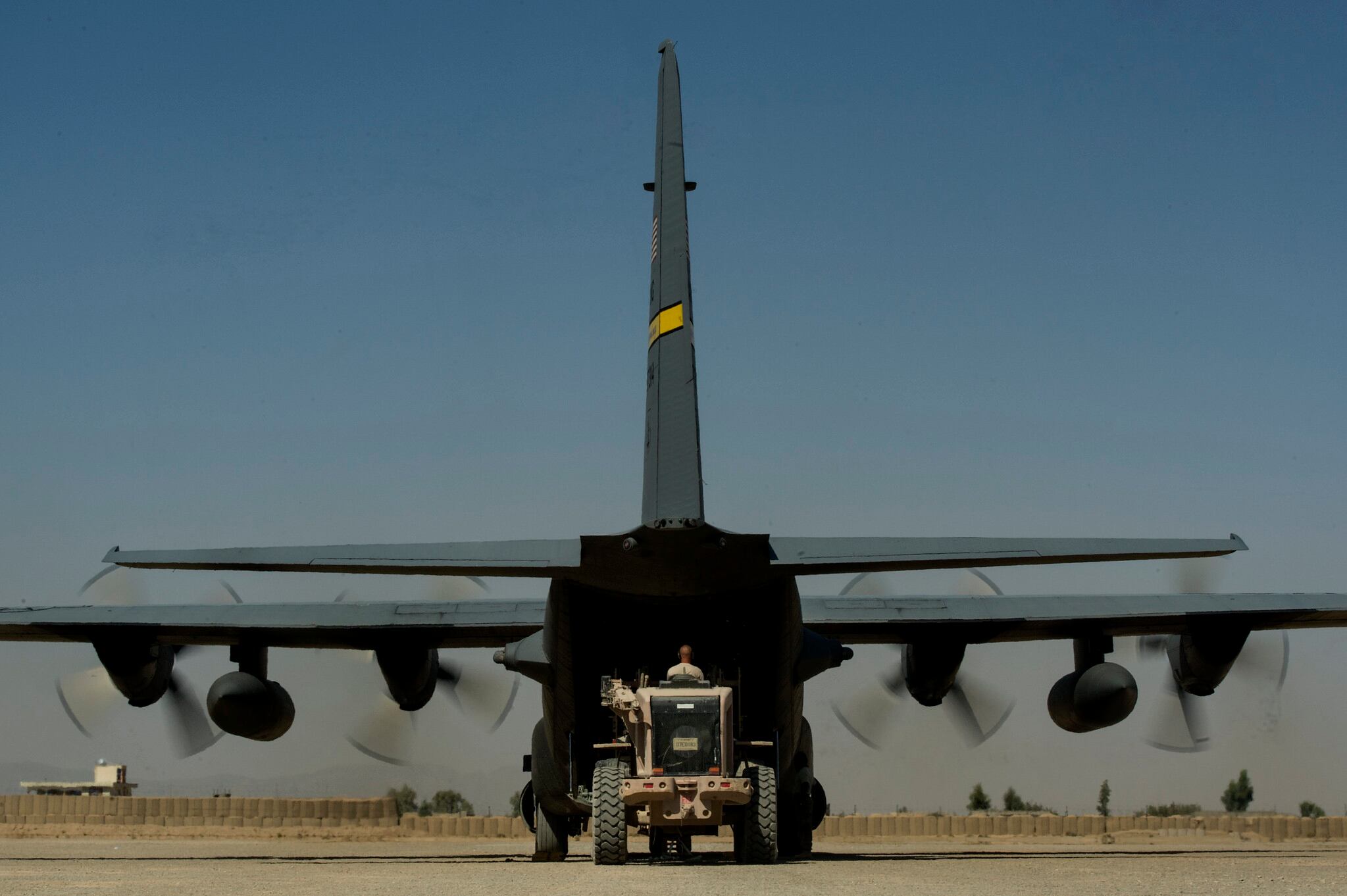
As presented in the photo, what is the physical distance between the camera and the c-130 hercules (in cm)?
1382

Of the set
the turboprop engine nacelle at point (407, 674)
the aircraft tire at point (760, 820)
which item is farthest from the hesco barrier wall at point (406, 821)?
the aircraft tire at point (760, 820)

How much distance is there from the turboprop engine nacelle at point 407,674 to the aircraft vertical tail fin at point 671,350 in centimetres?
838

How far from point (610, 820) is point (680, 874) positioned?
4.86ft

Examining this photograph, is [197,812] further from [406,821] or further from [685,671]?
[685,671]

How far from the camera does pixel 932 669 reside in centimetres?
2242

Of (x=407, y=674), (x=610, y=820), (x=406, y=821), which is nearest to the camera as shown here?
(x=610, y=820)

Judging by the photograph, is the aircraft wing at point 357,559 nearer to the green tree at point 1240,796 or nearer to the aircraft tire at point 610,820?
the aircraft tire at point 610,820

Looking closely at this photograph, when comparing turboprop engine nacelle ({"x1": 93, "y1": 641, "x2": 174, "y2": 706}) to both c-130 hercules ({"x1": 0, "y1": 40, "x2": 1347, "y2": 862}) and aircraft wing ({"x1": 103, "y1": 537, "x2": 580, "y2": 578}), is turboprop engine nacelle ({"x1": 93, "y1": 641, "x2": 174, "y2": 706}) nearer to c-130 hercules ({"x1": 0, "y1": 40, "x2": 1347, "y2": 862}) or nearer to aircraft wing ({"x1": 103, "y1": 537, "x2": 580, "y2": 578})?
c-130 hercules ({"x1": 0, "y1": 40, "x2": 1347, "y2": 862})

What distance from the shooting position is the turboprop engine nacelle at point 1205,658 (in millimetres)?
21406

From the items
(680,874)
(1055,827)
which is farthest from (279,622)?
(1055,827)

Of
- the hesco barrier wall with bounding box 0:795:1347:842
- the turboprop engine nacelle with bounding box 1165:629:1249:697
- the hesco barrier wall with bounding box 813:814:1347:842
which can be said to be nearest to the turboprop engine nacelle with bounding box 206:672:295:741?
the turboprop engine nacelle with bounding box 1165:629:1249:697

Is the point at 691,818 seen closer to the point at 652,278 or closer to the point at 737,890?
the point at 737,890

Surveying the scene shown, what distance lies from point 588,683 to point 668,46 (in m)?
8.94

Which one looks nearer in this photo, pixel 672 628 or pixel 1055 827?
pixel 672 628
